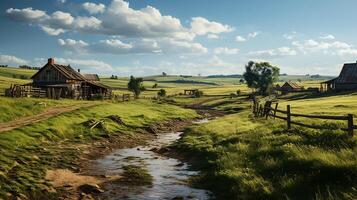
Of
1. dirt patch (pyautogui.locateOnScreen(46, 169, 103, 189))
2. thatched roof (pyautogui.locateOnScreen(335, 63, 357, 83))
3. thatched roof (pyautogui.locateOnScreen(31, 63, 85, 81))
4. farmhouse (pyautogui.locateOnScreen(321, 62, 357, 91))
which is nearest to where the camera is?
dirt patch (pyautogui.locateOnScreen(46, 169, 103, 189))

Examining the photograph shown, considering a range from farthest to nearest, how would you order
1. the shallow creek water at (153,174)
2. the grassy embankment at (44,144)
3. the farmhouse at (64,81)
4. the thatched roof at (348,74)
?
the thatched roof at (348,74) → the farmhouse at (64,81) → the grassy embankment at (44,144) → the shallow creek water at (153,174)

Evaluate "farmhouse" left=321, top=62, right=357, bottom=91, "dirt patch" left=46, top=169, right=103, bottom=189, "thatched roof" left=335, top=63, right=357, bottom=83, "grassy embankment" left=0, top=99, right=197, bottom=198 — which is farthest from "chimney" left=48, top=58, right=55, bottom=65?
"thatched roof" left=335, top=63, right=357, bottom=83

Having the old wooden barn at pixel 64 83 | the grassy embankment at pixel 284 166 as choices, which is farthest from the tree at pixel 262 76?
the grassy embankment at pixel 284 166

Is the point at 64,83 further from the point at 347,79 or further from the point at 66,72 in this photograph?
the point at 347,79

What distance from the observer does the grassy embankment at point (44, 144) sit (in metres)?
18.2

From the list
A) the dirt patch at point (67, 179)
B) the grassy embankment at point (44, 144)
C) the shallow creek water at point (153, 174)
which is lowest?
the shallow creek water at point (153, 174)

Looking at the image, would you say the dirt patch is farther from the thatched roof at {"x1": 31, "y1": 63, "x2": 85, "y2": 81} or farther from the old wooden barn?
the thatched roof at {"x1": 31, "y1": 63, "x2": 85, "y2": 81}

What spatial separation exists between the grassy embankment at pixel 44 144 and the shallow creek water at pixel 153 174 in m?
2.71

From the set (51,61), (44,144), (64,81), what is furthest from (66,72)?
(44,144)

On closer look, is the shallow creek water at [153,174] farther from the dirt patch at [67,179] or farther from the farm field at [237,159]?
the dirt patch at [67,179]

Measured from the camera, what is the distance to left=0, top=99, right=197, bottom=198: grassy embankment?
59.6 feet

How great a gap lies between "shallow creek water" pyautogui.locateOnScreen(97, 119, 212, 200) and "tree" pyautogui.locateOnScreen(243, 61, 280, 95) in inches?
3980

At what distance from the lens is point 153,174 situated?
21.9 meters

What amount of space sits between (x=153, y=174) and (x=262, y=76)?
113m
